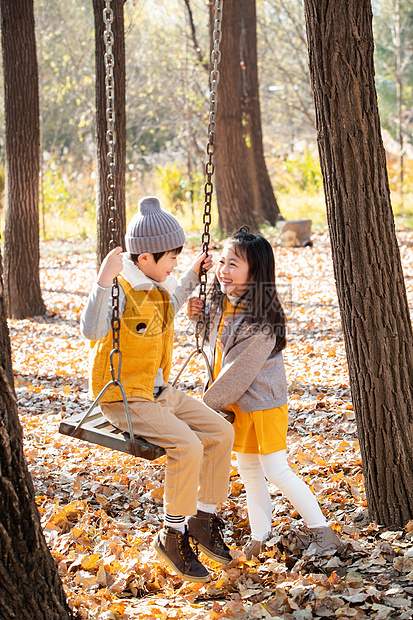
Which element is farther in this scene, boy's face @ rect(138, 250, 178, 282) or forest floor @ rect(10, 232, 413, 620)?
boy's face @ rect(138, 250, 178, 282)

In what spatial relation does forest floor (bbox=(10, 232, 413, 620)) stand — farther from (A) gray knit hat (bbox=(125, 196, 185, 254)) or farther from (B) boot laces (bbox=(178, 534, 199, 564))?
(A) gray knit hat (bbox=(125, 196, 185, 254))

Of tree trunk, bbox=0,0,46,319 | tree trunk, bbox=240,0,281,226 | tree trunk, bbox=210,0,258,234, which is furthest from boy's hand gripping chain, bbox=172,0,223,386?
tree trunk, bbox=240,0,281,226

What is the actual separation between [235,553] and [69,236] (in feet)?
43.2

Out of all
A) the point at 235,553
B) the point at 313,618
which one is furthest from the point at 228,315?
the point at 313,618

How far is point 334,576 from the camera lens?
2.62 m

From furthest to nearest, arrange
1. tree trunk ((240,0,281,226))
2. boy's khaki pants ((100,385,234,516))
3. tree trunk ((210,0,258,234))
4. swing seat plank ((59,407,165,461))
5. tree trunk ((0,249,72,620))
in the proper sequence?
1. tree trunk ((240,0,281,226))
2. tree trunk ((210,0,258,234))
3. boy's khaki pants ((100,385,234,516))
4. swing seat plank ((59,407,165,461))
5. tree trunk ((0,249,72,620))

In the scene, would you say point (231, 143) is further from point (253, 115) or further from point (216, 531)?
point (216, 531)

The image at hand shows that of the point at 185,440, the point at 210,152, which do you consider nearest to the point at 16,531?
the point at 185,440

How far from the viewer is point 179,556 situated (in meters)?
2.72

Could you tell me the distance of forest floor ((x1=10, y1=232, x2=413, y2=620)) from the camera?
256 centimetres

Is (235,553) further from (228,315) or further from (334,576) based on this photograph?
(228,315)

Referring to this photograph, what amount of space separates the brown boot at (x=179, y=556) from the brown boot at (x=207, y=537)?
12 centimetres

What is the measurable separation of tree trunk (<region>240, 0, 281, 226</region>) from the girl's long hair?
1018 cm

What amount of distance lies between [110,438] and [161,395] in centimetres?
36
